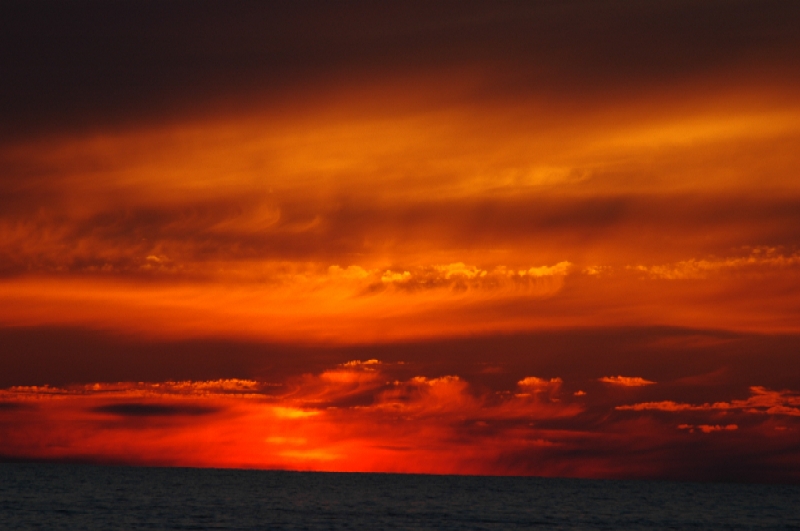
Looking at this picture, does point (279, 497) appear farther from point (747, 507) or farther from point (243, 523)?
point (747, 507)

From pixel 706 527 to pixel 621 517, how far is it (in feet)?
50.6

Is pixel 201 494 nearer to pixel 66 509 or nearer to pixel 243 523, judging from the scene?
pixel 66 509

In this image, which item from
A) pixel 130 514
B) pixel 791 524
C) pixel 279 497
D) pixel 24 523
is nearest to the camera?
pixel 24 523

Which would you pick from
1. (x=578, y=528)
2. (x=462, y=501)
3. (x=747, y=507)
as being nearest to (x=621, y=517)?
(x=578, y=528)

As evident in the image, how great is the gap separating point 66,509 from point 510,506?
69393mm

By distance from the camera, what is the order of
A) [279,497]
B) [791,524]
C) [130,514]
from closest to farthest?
[130,514]
[791,524]
[279,497]

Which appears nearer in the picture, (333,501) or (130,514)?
(130,514)

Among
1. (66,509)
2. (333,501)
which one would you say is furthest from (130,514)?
(333,501)

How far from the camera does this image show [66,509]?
11719cm

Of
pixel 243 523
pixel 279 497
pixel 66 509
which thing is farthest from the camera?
pixel 279 497

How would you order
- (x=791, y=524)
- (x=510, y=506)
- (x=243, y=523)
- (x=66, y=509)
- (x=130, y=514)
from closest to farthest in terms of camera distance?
(x=243, y=523) → (x=130, y=514) → (x=66, y=509) → (x=791, y=524) → (x=510, y=506)

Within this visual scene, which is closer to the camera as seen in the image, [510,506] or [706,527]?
[706,527]

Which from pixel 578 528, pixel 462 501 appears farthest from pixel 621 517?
pixel 462 501

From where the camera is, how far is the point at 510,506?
15238 centimetres
